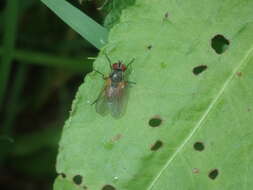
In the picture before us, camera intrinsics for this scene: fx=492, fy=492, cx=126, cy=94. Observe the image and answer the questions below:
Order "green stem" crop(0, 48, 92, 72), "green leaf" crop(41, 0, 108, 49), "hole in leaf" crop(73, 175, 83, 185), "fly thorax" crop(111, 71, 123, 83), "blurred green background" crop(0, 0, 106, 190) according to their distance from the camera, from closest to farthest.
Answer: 1. "hole in leaf" crop(73, 175, 83, 185)
2. "fly thorax" crop(111, 71, 123, 83)
3. "green leaf" crop(41, 0, 108, 49)
4. "green stem" crop(0, 48, 92, 72)
5. "blurred green background" crop(0, 0, 106, 190)

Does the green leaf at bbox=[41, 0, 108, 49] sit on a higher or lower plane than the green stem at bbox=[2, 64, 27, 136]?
lower

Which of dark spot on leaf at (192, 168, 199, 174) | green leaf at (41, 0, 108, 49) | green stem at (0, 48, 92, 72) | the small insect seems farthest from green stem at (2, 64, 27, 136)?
dark spot on leaf at (192, 168, 199, 174)

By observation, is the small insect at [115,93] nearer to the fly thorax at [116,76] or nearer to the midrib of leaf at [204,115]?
the fly thorax at [116,76]

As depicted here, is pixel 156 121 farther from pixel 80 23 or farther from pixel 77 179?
pixel 80 23

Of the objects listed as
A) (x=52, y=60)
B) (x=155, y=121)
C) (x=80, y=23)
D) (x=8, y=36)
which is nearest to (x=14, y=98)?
(x=52, y=60)

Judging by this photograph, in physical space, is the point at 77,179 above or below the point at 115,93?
below

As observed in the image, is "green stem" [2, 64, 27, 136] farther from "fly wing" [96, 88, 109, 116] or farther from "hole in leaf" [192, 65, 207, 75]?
"hole in leaf" [192, 65, 207, 75]

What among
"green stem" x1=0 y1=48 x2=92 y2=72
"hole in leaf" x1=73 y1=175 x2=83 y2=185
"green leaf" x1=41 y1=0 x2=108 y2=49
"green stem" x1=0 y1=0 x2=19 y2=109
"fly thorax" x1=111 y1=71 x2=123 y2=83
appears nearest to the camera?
"hole in leaf" x1=73 y1=175 x2=83 y2=185

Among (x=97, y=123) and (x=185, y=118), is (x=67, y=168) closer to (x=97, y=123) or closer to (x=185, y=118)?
(x=97, y=123)
